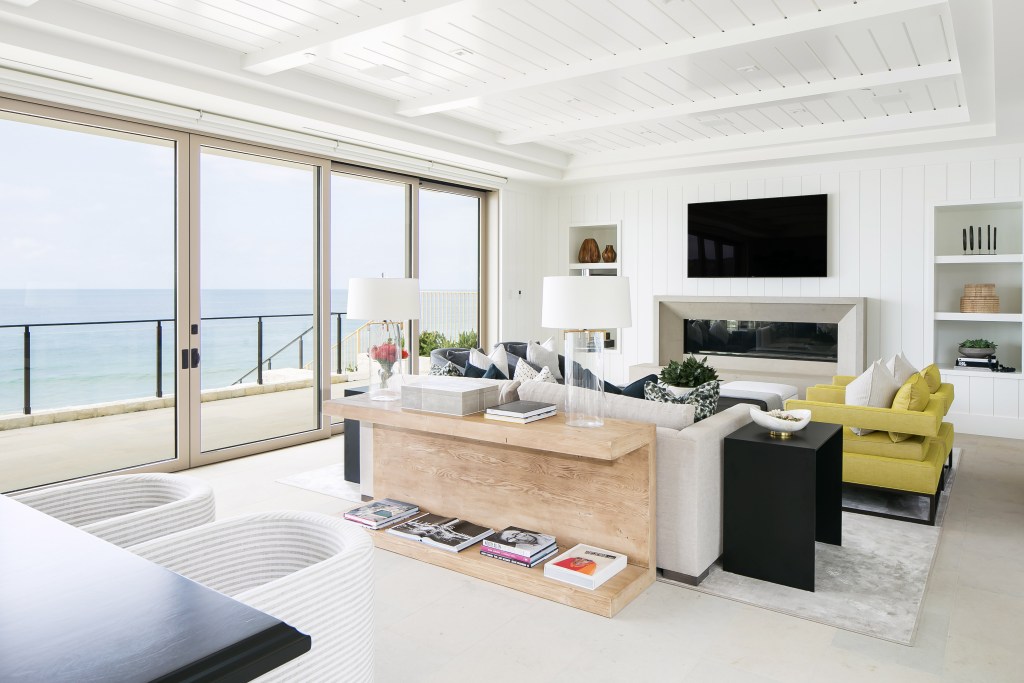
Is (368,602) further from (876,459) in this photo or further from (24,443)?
(24,443)

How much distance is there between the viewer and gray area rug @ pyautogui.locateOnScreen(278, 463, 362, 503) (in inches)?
164

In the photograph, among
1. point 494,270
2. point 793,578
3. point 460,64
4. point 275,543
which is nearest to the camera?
point 275,543

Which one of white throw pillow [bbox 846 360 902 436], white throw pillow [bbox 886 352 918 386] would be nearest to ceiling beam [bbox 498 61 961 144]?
white throw pillow [bbox 886 352 918 386]

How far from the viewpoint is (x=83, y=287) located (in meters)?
4.85

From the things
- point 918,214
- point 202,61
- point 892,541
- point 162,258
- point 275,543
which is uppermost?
point 202,61

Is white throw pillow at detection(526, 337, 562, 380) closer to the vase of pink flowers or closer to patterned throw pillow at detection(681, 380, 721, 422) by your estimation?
the vase of pink flowers

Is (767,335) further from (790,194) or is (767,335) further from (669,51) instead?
(669,51)

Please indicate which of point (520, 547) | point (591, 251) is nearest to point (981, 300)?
point (591, 251)

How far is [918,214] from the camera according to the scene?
A: 6.01m

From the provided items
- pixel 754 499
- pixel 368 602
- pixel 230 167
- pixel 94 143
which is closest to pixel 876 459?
pixel 754 499

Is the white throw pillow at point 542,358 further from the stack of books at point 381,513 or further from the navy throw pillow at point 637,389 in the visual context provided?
the stack of books at point 381,513

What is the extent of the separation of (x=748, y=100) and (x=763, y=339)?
9.50ft

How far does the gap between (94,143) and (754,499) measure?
4931 millimetres

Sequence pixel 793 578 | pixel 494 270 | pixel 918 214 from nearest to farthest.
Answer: pixel 793 578 < pixel 918 214 < pixel 494 270
